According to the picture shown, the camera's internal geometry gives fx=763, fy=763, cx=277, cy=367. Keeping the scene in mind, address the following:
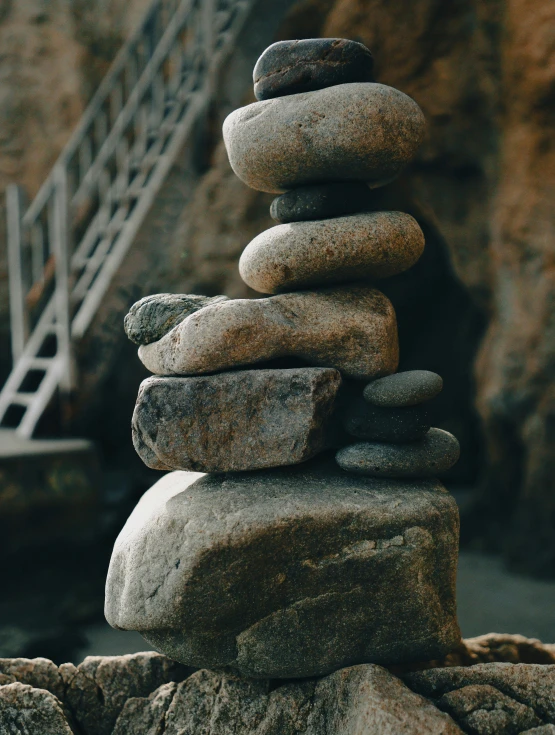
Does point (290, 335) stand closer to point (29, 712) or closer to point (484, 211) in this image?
point (29, 712)

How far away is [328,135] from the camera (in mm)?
2943

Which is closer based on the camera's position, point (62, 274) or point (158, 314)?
point (158, 314)

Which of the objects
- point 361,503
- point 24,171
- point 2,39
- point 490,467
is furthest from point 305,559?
point 2,39

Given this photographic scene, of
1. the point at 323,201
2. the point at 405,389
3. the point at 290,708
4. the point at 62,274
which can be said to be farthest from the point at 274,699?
the point at 62,274

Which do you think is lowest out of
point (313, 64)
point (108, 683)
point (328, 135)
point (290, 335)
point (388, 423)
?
point (108, 683)

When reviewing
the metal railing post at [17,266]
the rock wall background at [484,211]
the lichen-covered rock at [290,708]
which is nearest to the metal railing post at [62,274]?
the rock wall background at [484,211]

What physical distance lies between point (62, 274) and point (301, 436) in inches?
154

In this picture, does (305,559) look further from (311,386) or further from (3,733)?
(3,733)

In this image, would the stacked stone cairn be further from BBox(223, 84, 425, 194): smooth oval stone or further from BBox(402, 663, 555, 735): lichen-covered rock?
BBox(402, 663, 555, 735): lichen-covered rock

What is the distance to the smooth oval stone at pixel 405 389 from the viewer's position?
2924mm

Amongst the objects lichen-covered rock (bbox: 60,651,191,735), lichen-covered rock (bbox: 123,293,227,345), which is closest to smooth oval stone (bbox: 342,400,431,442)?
lichen-covered rock (bbox: 123,293,227,345)

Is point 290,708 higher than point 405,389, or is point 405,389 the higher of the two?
point 405,389

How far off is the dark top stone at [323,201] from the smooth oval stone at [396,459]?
3.15 ft

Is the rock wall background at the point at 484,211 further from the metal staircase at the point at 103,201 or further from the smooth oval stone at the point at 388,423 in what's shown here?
the smooth oval stone at the point at 388,423
